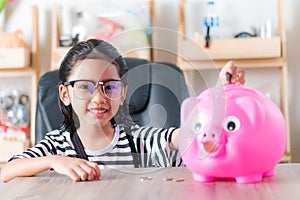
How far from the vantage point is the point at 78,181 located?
3.05 ft

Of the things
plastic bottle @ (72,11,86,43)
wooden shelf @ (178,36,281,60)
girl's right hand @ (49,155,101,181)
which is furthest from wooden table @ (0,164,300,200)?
plastic bottle @ (72,11,86,43)

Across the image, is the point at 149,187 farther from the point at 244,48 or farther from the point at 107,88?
the point at 244,48

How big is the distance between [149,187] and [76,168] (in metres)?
0.16

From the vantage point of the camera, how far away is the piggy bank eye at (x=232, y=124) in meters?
0.84

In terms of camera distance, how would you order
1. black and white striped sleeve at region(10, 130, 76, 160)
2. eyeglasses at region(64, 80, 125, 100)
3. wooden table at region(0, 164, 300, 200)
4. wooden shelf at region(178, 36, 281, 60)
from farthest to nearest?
wooden shelf at region(178, 36, 281, 60) → black and white striped sleeve at region(10, 130, 76, 160) → eyeglasses at region(64, 80, 125, 100) → wooden table at region(0, 164, 300, 200)

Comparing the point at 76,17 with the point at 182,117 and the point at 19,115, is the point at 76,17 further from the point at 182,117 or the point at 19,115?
the point at 182,117

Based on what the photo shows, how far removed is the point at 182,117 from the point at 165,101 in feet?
0.90

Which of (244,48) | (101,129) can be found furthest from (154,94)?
(244,48)

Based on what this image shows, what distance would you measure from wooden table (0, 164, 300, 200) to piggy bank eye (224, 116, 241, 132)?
9 cm

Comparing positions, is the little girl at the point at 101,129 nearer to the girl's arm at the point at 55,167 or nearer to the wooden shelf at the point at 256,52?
the girl's arm at the point at 55,167

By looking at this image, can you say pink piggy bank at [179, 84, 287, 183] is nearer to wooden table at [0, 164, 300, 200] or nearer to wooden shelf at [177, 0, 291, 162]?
wooden table at [0, 164, 300, 200]

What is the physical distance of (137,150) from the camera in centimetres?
95

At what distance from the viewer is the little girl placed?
3.03 ft

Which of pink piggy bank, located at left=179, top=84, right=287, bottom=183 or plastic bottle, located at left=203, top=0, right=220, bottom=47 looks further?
plastic bottle, located at left=203, top=0, right=220, bottom=47
